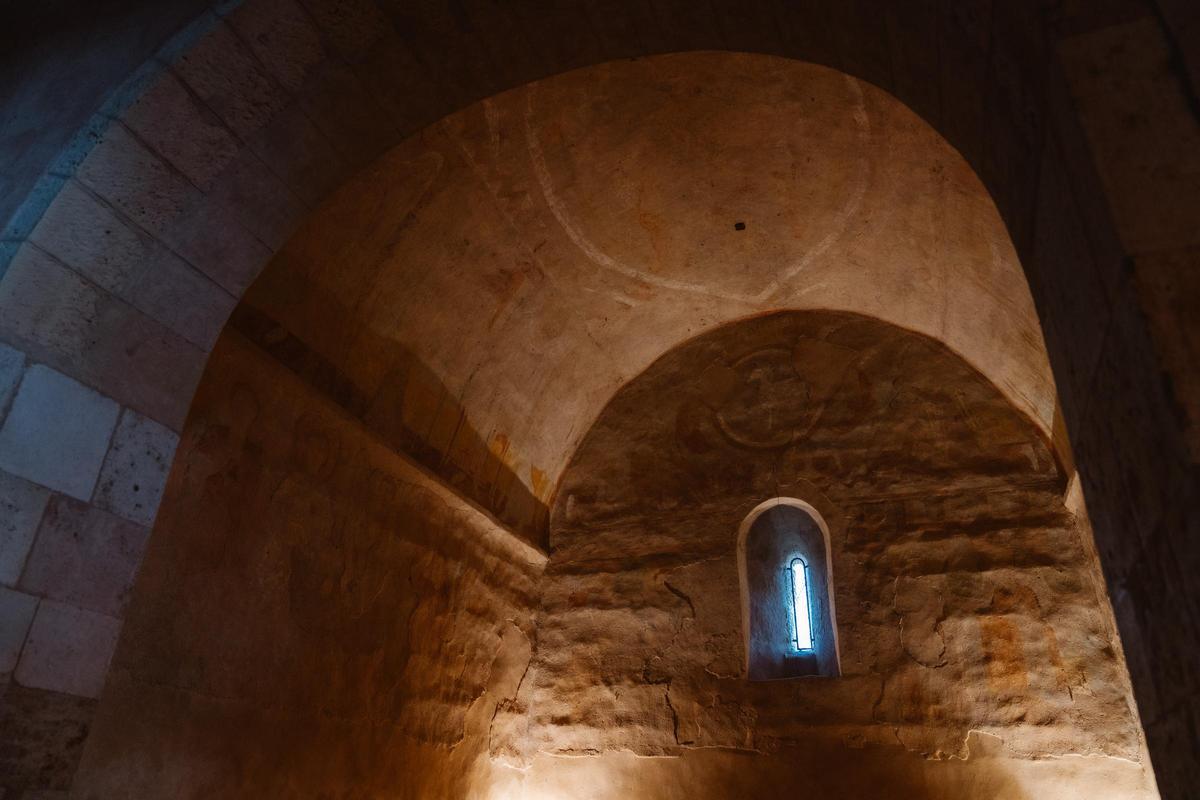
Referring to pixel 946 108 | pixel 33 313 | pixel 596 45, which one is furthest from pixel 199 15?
pixel 946 108

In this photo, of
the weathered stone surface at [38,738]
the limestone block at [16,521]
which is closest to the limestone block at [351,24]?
the limestone block at [16,521]

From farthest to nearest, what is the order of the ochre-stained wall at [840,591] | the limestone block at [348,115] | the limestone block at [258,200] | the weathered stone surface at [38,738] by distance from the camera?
the ochre-stained wall at [840,591] < the limestone block at [348,115] < the limestone block at [258,200] < the weathered stone surface at [38,738]

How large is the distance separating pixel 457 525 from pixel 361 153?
12.9ft

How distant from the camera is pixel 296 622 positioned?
5430 mm

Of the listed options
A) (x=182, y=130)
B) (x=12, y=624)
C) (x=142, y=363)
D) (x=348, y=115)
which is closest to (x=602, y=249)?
(x=348, y=115)

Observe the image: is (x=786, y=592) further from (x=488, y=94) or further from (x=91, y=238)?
(x=91, y=238)

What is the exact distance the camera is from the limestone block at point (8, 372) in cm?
266

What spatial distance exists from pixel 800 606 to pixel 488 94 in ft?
17.3

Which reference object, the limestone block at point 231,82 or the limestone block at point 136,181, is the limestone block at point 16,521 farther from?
the limestone block at point 231,82

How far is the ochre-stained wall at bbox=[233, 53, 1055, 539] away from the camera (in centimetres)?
571

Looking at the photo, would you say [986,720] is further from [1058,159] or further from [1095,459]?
[1058,159]

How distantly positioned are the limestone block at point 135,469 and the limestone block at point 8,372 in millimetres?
342

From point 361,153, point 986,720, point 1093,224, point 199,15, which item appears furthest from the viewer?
point 986,720

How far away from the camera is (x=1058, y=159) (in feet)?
6.17
